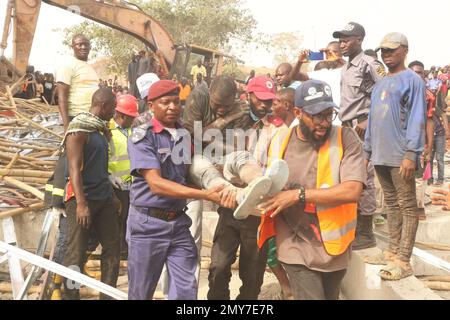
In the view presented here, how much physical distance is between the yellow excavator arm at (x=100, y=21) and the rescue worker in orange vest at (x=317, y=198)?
329 inches

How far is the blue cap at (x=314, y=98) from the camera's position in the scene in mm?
2656

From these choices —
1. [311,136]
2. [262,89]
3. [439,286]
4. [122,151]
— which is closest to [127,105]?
[122,151]

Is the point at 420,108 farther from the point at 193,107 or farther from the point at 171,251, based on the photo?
the point at 171,251

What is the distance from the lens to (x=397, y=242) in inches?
155

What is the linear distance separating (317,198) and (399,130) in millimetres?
1439

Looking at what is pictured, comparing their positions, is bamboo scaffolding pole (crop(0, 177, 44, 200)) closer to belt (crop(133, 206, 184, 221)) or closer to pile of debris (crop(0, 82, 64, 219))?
pile of debris (crop(0, 82, 64, 219))

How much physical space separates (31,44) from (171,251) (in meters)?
7.95

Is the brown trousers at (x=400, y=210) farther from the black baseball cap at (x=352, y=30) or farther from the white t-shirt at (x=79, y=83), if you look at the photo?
the white t-shirt at (x=79, y=83)

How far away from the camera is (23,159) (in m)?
6.19

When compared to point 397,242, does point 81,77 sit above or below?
above

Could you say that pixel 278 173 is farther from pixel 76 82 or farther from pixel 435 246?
pixel 435 246

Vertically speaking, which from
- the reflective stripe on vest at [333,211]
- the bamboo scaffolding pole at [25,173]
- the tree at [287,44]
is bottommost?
the bamboo scaffolding pole at [25,173]

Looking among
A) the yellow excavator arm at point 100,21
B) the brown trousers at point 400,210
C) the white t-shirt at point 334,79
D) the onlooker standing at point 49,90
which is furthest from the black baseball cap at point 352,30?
the onlooker standing at point 49,90
